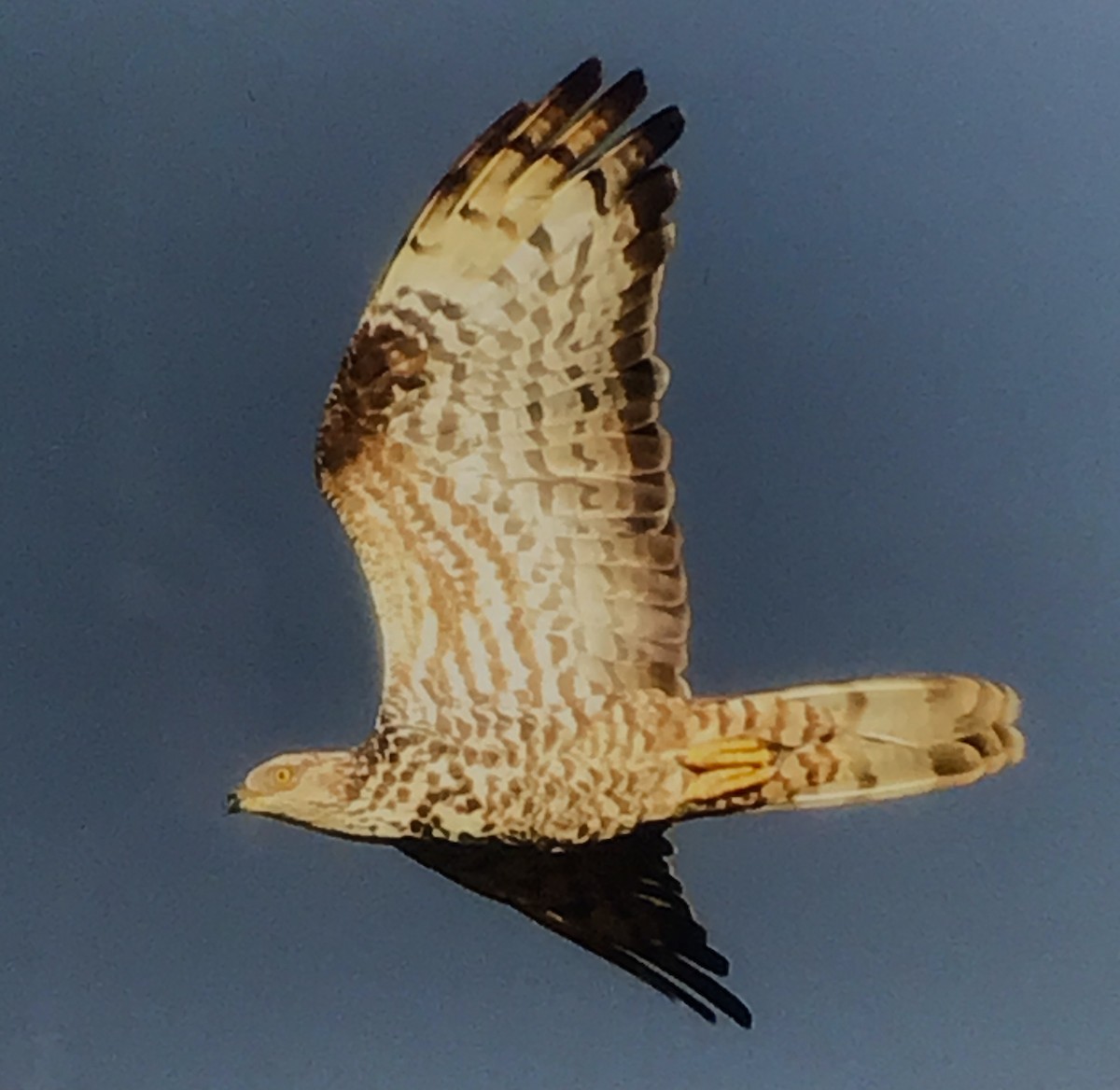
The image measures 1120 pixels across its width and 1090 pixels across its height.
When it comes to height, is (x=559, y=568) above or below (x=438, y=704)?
above

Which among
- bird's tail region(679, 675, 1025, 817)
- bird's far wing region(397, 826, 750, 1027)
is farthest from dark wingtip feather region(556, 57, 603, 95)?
bird's far wing region(397, 826, 750, 1027)

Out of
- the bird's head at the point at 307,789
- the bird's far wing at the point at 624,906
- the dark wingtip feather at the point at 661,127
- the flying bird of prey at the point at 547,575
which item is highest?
the dark wingtip feather at the point at 661,127

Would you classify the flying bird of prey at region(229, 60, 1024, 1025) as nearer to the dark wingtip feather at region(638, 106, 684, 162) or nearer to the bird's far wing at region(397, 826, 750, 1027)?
the dark wingtip feather at region(638, 106, 684, 162)

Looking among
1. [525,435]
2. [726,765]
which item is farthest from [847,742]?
[525,435]

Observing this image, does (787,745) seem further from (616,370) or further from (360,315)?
(360,315)

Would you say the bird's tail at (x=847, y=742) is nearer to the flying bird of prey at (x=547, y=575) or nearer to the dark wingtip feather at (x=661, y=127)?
the flying bird of prey at (x=547, y=575)

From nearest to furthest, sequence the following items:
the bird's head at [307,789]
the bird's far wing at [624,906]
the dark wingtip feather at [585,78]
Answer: the dark wingtip feather at [585,78], the bird's head at [307,789], the bird's far wing at [624,906]

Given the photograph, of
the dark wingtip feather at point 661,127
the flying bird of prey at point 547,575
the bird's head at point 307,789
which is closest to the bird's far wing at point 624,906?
the flying bird of prey at point 547,575

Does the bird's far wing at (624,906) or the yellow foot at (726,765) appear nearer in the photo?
the yellow foot at (726,765)

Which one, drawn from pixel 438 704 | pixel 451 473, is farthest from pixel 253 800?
pixel 451 473
